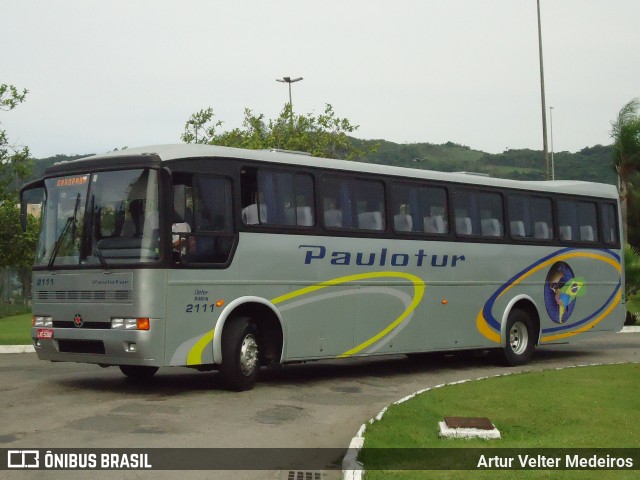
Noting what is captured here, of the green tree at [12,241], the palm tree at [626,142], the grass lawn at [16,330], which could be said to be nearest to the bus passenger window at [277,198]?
the grass lawn at [16,330]

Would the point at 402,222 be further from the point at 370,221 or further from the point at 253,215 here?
the point at 253,215

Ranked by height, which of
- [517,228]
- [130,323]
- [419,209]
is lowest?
[130,323]

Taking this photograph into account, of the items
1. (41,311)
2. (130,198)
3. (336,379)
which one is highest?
(130,198)

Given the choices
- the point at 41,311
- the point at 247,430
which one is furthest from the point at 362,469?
the point at 41,311

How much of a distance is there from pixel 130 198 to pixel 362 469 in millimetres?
6438

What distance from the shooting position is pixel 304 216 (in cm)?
1619

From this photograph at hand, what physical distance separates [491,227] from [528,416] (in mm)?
8296

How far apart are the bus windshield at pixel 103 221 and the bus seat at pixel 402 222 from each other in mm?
5260

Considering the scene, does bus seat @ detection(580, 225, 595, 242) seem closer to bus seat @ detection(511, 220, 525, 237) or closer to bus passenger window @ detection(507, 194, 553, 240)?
bus passenger window @ detection(507, 194, 553, 240)

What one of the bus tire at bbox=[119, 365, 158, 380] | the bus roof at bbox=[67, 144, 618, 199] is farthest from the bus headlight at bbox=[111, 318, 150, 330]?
the bus tire at bbox=[119, 365, 158, 380]

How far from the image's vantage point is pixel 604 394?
564 inches

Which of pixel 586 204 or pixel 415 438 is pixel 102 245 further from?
pixel 586 204

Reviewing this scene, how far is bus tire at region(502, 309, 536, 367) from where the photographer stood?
20.6 m

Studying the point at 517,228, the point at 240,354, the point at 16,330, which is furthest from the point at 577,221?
the point at 16,330
